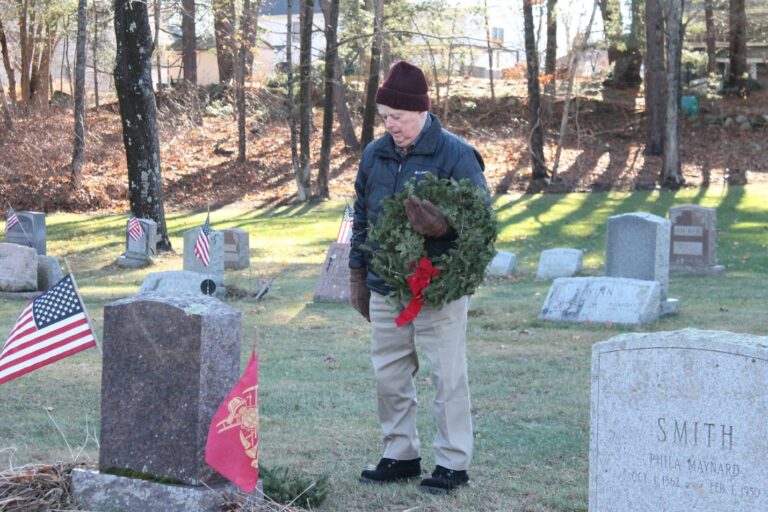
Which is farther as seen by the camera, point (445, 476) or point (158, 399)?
point (445, 476)

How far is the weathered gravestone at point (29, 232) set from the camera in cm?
1906

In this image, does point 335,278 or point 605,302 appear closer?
point 605,302

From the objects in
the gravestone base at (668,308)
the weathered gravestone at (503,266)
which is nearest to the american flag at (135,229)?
the weathered gravestone at (503,266)

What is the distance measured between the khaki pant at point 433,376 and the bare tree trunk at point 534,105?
26286mm

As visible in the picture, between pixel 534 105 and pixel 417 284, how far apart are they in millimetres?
27373

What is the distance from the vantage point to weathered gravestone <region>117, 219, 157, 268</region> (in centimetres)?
1958

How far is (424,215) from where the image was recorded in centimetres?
→ 489

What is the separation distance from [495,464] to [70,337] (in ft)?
8.28

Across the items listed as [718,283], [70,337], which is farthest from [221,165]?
[70,337]

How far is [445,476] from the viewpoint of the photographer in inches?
208

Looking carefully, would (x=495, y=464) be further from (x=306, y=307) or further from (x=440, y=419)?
(x=306, y=307)

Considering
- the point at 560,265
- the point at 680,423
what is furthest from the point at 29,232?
the point at 680,423

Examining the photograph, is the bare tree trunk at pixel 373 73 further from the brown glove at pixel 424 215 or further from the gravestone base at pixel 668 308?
the brown glove at pixel 424 215

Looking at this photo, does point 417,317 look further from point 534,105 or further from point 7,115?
point 7,115
